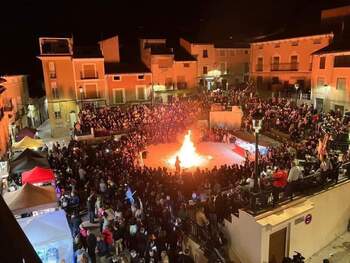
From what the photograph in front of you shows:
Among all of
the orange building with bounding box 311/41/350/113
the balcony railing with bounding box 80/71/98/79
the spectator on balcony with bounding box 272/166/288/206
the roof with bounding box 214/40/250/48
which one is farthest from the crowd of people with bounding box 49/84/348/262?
the roof with bounding box 214/40/250/48

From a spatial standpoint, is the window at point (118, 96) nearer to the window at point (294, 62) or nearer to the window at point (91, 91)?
the window at point (91, 91)

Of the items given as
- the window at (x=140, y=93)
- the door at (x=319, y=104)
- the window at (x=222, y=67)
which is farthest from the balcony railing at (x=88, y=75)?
the door at (x=319, y=104)

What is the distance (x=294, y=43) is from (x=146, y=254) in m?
30.6

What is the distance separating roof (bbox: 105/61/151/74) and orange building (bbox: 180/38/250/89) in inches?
293

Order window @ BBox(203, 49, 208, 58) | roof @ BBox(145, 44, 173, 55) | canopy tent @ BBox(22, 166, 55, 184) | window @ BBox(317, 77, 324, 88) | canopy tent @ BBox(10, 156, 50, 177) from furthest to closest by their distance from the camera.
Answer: window @ BBox(203, 49, 208, 58), roof @ BBox(145, 44, 173, 55), window @ BBox(317, 77, 324, 88), canopy tent @ BBox(10, 156, 50, 177), canopy tent @ BBox(22, 166, 55, 184)

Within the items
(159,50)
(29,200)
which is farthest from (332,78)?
(29,200)

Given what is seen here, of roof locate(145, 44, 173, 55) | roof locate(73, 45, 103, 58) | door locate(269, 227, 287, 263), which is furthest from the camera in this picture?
roof locate(145, 44, 173, 55)

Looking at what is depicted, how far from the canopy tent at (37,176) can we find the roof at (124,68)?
2193cm

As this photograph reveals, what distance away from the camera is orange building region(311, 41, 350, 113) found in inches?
1043

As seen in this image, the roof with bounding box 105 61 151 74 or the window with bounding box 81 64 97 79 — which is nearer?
the window with bounding box 81 64 97 79

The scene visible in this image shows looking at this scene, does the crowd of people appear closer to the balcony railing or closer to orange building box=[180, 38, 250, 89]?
the balcony railing

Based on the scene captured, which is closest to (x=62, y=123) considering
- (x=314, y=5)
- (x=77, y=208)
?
(x=77, y=208)

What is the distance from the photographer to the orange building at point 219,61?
41.2 m

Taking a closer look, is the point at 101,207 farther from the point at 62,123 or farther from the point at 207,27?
the point at 207,27
